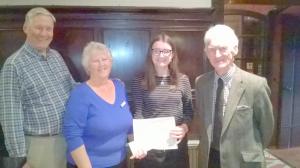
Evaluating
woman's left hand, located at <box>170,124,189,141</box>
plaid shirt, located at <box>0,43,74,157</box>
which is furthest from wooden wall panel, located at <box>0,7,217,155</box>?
woman's left hand, located at <box>170,124,189,141</box>

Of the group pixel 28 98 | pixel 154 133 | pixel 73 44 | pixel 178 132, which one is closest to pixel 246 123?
pixel 178 132

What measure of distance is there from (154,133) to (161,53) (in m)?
0.46

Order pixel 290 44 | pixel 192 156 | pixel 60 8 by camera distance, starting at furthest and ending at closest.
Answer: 1. pixel 290 44
2. pixel 192 156
3. pixel 60 8

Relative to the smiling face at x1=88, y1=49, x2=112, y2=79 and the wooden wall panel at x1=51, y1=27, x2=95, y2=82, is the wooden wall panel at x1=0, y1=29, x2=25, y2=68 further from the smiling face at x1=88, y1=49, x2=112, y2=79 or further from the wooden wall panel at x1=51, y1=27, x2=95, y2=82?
the smiling face at x1=88, y1=49, x2=112, y2=79

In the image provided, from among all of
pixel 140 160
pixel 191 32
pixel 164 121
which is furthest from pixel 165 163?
pixel 191 32

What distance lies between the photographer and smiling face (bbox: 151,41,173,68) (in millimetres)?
1795

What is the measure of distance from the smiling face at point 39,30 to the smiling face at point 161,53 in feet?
1.97

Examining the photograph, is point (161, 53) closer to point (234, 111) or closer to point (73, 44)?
point (234, 111)

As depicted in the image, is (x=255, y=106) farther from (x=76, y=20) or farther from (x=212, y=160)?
(x=76, y=20)

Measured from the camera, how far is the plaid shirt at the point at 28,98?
5.43 feet

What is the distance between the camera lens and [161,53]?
1.80m

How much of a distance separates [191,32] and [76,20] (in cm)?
96

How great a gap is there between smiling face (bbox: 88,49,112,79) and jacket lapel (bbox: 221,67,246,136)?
2.13 ft

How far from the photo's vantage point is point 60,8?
256cm
